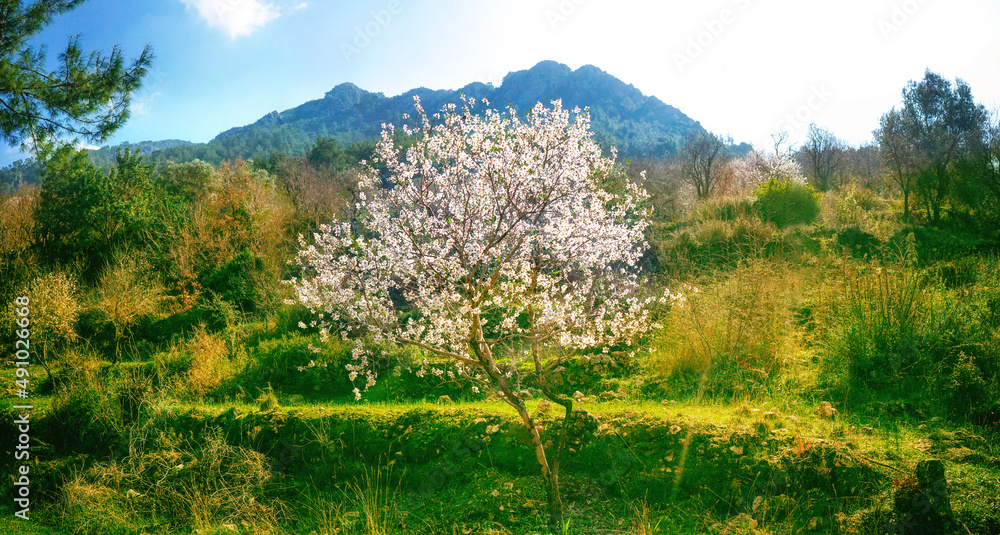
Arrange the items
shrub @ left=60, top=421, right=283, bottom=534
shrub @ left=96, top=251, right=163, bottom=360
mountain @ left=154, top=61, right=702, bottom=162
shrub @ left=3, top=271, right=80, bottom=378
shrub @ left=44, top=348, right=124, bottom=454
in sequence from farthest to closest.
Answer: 1. mountain @ left=154, top=61, right=702, bottom=162
2. shrub @ left=96, top=251, right=163, bottom=360
3. shrub @ left=3, top=271, right=80, bottom=378
4. shrub @ left=44, top=348, right=124, bottom=454
5. shrub @ left=60, top=421, right=283, bottom=534

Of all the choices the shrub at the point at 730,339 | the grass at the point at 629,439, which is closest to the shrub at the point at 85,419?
the grass at the point at 629,439

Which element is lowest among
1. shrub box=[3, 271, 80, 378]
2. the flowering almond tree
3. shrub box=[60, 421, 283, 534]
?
shrub box=[60, 421, 283, 534]

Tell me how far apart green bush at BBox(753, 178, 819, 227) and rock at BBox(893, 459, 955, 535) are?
1422cm

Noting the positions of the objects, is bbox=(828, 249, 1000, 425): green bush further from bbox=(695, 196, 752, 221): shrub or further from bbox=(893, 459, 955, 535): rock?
bbox=(695, 196, 752, 221): shrub

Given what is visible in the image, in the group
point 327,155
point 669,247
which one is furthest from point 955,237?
point 327,155

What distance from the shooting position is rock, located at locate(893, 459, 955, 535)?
9.05ft

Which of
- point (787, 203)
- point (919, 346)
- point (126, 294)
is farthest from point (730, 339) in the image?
point (126, 294)

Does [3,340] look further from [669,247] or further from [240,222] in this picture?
[669,247]

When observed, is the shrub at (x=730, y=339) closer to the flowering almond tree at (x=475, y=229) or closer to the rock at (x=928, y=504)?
the rock at (x=928, y=504)

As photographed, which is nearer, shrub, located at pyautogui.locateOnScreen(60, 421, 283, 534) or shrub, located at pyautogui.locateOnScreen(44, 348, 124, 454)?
shrub, located at pyautogui.locateOnScreen(60, 421, 283, 534)

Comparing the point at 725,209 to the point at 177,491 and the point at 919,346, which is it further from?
the point at 177,491

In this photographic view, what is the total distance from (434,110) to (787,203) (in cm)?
3605

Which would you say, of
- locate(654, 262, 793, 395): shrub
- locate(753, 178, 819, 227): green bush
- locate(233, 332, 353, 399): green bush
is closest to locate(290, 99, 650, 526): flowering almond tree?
locate(654, 262, 793, 395): shrub

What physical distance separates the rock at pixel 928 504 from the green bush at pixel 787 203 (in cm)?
1422
